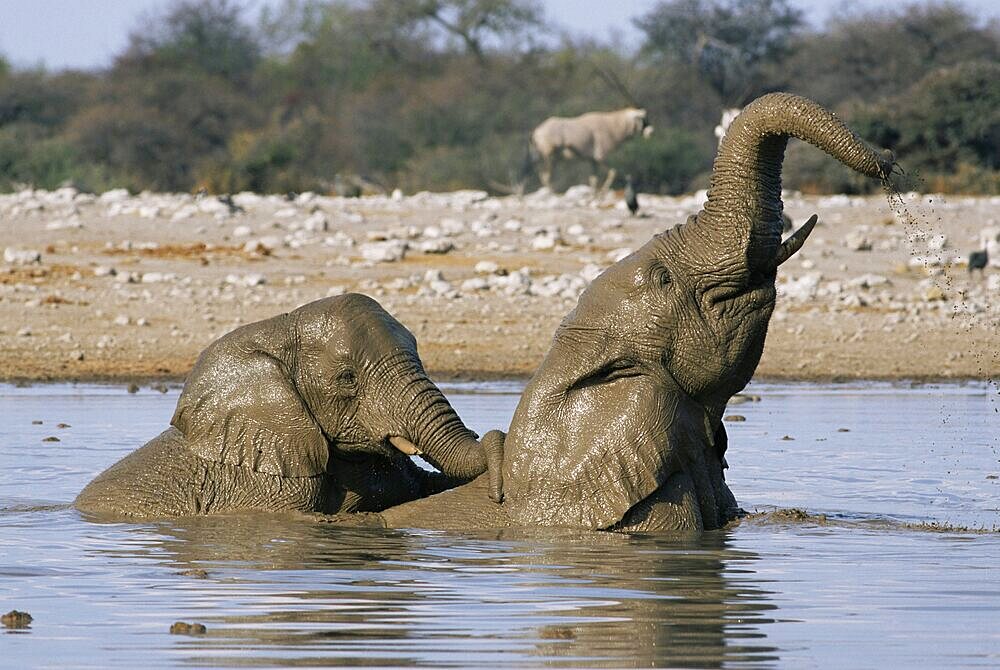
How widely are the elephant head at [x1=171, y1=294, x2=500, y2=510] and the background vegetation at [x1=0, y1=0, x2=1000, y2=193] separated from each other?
2286 centimetres

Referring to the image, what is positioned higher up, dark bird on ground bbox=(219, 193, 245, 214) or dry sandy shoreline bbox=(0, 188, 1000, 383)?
dark bird on ground bbox=(219, 193, 245, 214)

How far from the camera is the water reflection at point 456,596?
5.47 m

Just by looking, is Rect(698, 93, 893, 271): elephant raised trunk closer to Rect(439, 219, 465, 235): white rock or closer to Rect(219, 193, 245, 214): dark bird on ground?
Rect(439, 219, 465, 235): white rock

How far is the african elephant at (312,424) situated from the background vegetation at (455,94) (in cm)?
2280

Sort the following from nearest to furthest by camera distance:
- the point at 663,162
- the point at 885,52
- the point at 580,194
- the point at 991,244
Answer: the point at 991,244
the point at 580,194
the point at 663,162
the point at 885,52

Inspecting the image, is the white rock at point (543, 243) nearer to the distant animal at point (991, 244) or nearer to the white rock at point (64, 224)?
the distant animal at point (991, 244)

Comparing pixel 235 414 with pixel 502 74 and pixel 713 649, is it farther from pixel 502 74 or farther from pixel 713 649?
pixel 502 74

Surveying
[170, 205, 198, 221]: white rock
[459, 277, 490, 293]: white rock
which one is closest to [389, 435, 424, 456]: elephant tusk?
[459, 277, 490, 293]: white rock

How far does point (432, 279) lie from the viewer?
19625 millimetres

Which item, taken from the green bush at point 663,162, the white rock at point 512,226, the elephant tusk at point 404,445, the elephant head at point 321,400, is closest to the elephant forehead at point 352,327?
the elephant head at point 321,400

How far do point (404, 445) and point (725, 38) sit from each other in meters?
39.5

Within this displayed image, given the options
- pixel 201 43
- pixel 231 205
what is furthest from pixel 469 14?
pixel 231 205

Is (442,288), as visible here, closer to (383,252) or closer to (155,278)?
(383,252)

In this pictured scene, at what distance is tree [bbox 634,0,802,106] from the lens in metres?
44.8
